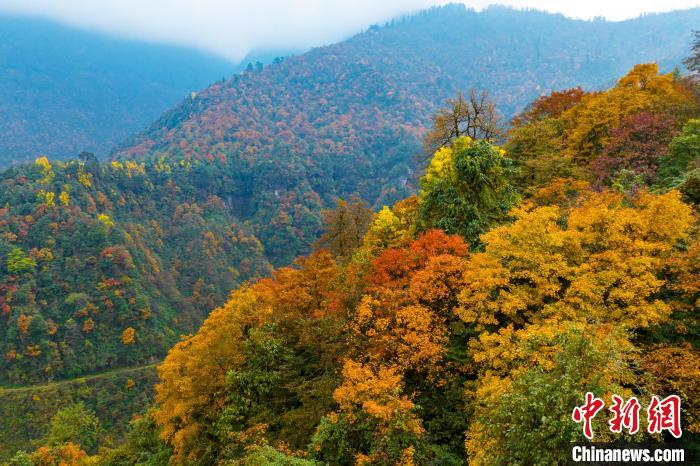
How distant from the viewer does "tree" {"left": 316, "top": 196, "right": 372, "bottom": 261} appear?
45.2m

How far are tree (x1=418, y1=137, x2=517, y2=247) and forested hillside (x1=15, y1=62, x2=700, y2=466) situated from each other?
0.41 ft

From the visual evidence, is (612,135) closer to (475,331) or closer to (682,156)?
(682,156)

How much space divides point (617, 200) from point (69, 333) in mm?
115158

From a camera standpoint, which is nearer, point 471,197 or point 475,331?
point 475,331

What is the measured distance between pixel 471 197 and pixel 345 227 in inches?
718

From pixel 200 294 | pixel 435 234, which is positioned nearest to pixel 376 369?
pixel 435 234

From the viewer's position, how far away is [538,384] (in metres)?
12.0

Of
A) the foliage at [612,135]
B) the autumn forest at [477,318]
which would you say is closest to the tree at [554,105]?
the autumn forest at [477,318]

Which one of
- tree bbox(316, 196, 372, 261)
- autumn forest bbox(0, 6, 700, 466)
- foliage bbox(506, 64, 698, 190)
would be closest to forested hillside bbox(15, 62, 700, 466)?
autumn forest bbox(0, 6, 700, 466)

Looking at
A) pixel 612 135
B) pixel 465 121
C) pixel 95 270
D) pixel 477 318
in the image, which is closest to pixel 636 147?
pixel 612 135

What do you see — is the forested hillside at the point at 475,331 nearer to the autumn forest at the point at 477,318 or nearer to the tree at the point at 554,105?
the autumn forest at the point at 477,318

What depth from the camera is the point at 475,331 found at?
2109 centimetres

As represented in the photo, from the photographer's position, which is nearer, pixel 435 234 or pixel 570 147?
pixel 435 234

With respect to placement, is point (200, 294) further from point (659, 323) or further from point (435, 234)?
point (659, 323)
